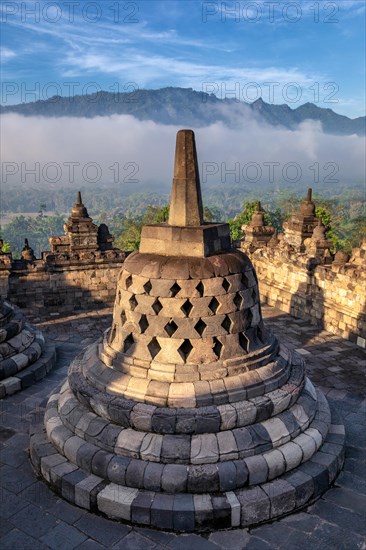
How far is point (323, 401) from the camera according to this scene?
21.4 feet

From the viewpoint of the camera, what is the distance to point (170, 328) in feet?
18.0

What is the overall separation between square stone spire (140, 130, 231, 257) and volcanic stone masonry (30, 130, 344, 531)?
1 centimetres

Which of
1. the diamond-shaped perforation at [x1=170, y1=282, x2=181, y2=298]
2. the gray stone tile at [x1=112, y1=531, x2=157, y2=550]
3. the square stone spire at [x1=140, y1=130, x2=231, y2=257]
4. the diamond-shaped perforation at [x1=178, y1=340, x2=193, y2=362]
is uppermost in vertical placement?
the square stone spire at [x1=140, y1=130, x2=231, y2=257]

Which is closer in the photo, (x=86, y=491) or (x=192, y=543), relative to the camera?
(x=192, y=543)

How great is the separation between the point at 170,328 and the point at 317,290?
28.0 feet

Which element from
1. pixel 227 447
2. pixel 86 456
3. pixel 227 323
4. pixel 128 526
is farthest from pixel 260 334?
pixel 128 526

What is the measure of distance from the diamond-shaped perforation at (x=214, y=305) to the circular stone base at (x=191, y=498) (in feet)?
7.24

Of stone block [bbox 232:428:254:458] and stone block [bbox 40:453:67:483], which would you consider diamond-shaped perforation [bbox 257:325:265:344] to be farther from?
stone block [bbox 40:453:67:483]

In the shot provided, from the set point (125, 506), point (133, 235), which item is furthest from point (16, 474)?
point (133, 235)

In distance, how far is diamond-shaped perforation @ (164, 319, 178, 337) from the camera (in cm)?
547

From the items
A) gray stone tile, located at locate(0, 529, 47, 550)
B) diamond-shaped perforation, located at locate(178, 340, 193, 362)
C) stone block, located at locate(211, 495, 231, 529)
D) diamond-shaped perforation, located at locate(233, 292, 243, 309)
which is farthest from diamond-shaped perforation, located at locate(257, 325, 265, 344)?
gray stone tile, located at locate(0, 529, 47, 550)

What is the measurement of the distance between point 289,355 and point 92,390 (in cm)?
308

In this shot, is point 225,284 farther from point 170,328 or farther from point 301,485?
point 301,485

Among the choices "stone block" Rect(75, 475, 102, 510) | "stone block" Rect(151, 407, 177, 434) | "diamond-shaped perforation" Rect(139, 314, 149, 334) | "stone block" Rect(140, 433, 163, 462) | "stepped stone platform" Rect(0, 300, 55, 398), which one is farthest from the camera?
"stepped stone platform" Rect(0, 300, 55, 398)
